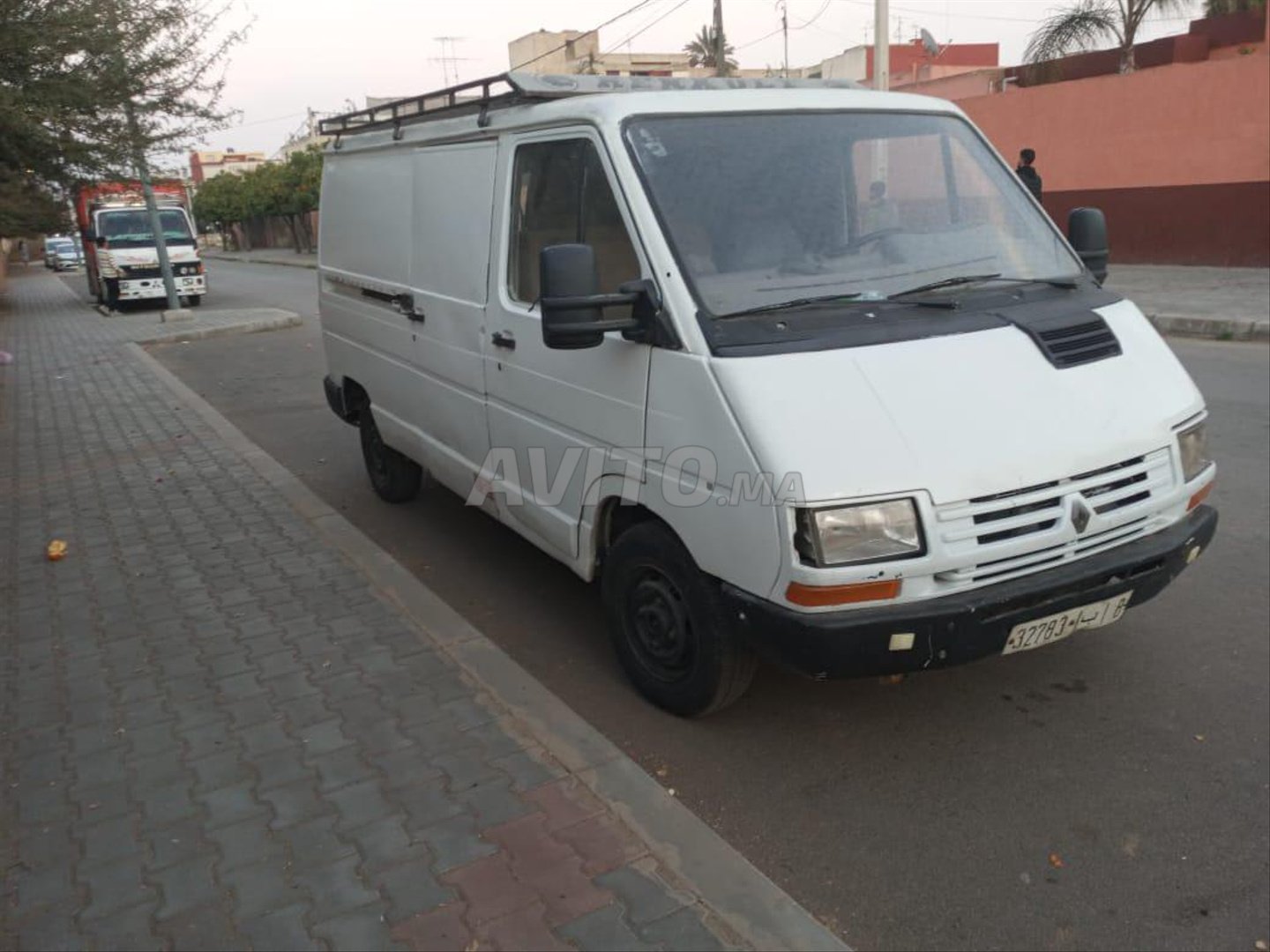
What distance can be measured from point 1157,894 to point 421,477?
5017mm

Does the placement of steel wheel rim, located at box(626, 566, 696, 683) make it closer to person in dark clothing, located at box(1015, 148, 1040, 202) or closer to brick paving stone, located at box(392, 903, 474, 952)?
brick paving stone, located at box(392, 903, 474, 952)

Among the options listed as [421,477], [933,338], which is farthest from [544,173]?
[421,477]

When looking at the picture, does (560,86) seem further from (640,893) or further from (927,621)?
(640,893)

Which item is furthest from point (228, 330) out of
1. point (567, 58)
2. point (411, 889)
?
point (567, 58)

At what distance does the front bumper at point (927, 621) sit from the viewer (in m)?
2.96

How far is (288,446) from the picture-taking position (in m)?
8.62

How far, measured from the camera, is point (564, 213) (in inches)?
155

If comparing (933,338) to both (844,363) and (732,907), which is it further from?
(732,907)

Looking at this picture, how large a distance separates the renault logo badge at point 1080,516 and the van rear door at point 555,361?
1.39m

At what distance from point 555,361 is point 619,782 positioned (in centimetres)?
161

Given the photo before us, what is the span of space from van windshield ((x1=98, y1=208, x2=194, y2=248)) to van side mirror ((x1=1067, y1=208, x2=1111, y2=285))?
21.1 m

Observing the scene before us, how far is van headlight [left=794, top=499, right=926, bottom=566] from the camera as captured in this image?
9.51 ft

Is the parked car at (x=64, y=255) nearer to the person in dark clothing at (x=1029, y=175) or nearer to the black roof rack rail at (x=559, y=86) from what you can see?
the person in dark clothing at (x=1029, y=175)

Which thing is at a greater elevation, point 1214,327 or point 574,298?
point 574,298
